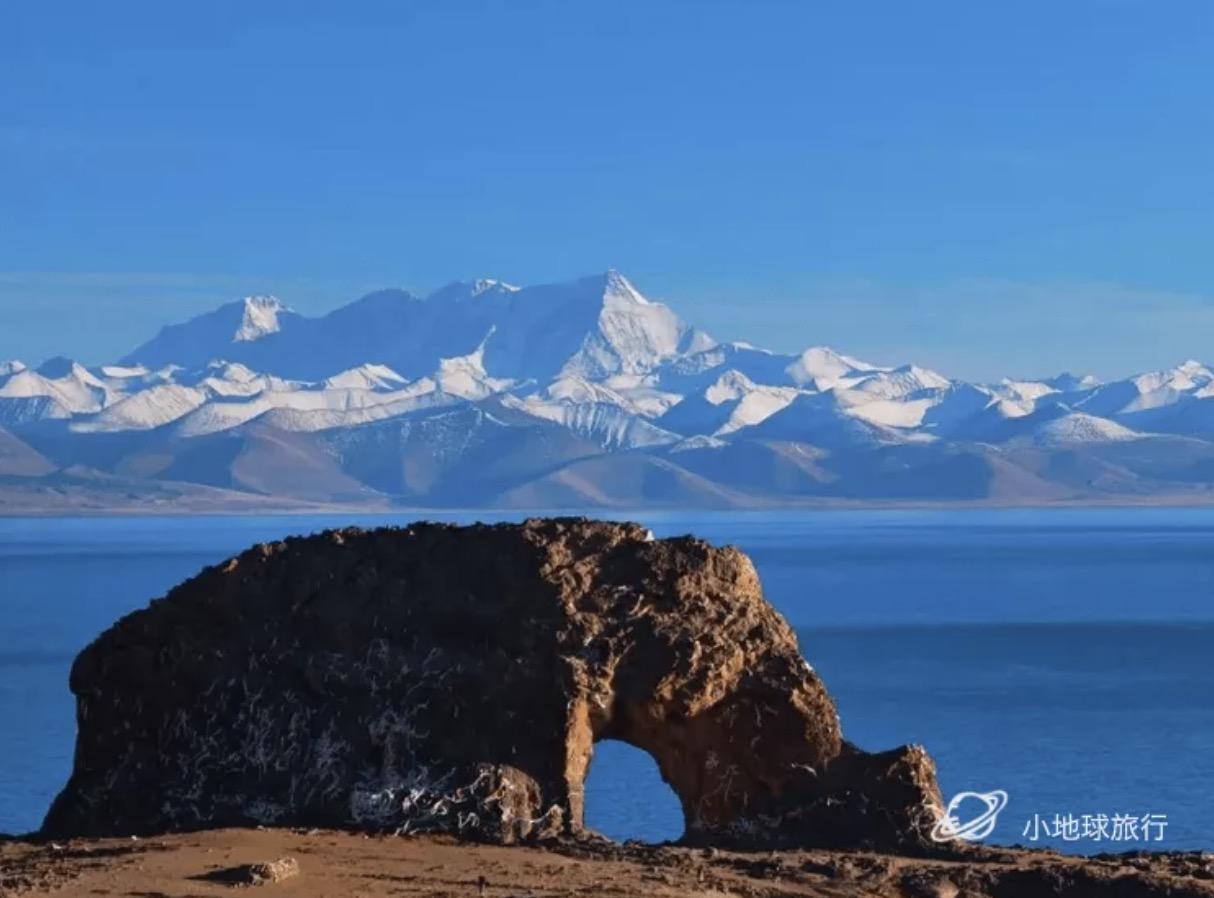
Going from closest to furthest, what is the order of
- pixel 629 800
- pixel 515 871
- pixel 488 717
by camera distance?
pixel 515 871, pixel 488 717, pixel 629 800

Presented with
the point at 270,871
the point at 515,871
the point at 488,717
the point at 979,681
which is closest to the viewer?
the point at 270,871

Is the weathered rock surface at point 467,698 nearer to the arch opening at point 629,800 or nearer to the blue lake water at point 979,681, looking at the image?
the arch opening at point 629,800

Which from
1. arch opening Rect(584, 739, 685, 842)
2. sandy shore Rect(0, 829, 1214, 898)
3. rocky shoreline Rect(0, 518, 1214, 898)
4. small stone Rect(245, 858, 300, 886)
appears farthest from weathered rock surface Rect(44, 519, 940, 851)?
arch opening Rect(584, 739, 685, 842)

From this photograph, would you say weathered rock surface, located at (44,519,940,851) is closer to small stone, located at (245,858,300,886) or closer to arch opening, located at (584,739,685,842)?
small stone, located at (245,858,300,886)

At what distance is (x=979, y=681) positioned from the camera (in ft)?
213

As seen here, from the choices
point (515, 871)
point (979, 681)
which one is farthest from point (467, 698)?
point (979, 681)

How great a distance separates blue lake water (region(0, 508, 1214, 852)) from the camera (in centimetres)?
3647

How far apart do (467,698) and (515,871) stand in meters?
2.16

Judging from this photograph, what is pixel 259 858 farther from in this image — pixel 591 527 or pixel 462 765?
pixel 591 527

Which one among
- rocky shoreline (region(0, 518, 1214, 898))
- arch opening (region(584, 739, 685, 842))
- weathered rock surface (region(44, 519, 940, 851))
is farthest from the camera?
arch opening (region(584, 739, 685, 842))

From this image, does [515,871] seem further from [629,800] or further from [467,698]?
[629,800]

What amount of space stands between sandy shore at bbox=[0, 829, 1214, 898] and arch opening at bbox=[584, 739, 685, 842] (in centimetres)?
1407

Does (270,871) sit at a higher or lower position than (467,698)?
lower

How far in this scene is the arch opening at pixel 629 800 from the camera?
104 ft
